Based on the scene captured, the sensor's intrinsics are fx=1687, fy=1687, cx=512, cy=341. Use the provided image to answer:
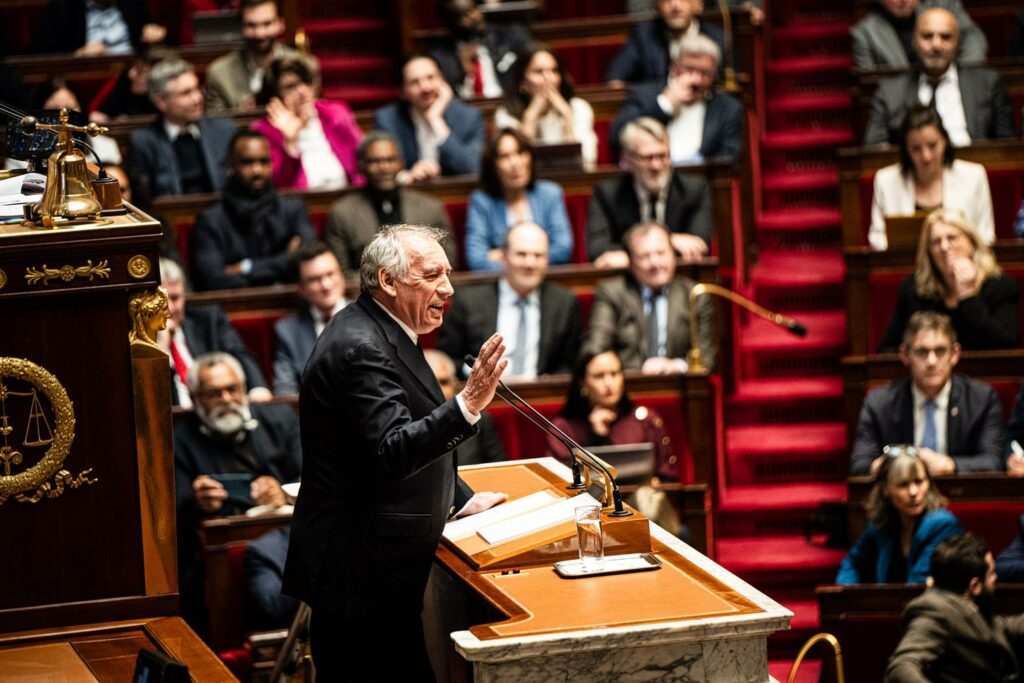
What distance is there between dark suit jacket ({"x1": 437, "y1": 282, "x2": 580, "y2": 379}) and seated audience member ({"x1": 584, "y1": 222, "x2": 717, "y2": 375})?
78 mm

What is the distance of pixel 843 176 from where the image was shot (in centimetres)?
493

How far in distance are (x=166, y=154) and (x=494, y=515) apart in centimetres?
302

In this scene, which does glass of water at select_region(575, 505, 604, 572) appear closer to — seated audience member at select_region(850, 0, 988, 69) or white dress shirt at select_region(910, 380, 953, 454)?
A: white dress shirt at select_region(910, 380, 953, 454)

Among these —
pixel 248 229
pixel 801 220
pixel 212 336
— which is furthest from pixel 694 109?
pixel 212 336

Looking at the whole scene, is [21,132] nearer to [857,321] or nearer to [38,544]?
[38,544]

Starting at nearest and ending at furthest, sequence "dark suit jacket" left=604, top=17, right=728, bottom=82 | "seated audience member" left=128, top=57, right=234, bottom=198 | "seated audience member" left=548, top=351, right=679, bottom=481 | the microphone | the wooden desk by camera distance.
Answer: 1. the wooden desk
2. the microphone
3. "seated audience member" left=548, top=351, right=679, bottom=481
4. "seated audience member" left=128, top=57, right=234, bottom=198
5. "dark suit jacket" left=604, top=17, right=728, bottom=82

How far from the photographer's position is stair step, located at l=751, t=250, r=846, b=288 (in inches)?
206

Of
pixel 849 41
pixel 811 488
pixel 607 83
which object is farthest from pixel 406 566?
pixel 849 41

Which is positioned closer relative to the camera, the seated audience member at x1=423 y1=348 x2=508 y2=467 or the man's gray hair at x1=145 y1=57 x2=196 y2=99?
the seated audience member at x1=423 y1=348 x2=508 y2=467

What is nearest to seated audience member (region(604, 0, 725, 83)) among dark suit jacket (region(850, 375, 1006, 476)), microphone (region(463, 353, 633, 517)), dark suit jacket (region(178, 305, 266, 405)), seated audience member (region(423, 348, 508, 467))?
dark suit jacket (region(850, 375, 1006, 476))

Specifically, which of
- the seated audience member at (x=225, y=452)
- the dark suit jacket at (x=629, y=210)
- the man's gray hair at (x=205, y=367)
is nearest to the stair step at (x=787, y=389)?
the dark suit jacket at (x=629, y=210)

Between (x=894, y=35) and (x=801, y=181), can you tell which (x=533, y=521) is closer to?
(x=801, y=181)

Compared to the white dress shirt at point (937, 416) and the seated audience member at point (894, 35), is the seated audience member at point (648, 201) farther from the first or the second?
the seated audience member at point (894, 35)

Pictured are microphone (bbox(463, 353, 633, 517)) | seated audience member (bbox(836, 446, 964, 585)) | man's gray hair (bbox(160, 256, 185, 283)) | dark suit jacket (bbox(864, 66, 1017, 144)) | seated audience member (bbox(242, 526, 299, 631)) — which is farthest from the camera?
dark suit jacket (bbox(864, 66, 1017, 144))
